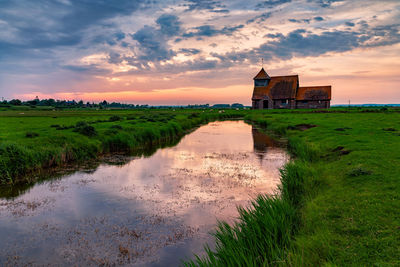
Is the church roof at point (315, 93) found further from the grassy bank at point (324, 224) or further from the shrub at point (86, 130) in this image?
the shrub at point (86, 130)

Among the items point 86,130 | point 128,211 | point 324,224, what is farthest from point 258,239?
point 86,130

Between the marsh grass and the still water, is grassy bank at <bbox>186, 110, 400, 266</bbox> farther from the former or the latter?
the still water

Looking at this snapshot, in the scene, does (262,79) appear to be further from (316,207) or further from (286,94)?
(316,207)

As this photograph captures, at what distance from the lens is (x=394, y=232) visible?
5.95 metres

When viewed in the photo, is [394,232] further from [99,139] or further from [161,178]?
[99,139]

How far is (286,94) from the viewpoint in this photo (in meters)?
78.3

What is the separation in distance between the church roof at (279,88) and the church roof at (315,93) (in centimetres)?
253

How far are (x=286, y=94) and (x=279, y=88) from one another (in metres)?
3.24

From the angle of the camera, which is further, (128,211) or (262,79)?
(262,79)

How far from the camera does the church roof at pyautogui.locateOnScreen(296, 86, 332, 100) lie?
249 feet

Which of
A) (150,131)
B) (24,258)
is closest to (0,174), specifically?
(24,258)

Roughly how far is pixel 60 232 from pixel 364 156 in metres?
14.8

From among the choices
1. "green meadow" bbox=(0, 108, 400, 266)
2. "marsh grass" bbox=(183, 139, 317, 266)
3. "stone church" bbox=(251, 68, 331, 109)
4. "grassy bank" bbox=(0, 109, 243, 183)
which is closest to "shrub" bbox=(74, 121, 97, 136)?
"grassy bank" bbox=(0, 109, 243, 183)

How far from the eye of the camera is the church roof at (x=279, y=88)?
78438 mm
